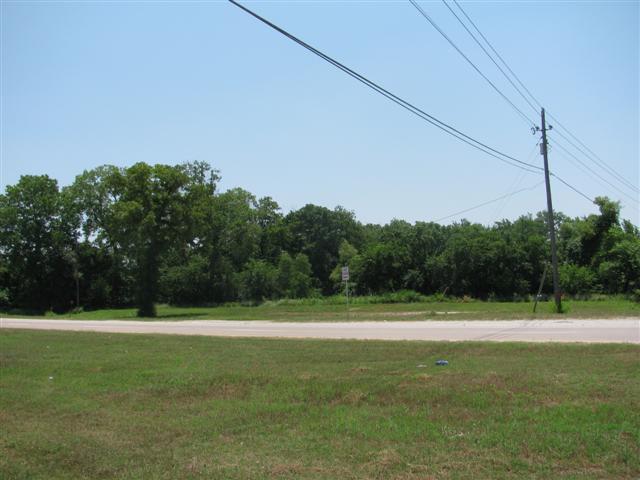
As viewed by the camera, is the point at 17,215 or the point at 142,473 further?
the point at 17,215

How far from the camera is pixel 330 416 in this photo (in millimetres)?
8312

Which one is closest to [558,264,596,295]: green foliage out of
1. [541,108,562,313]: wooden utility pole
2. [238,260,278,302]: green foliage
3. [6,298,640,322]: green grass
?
[6,298,640,322]: green grass

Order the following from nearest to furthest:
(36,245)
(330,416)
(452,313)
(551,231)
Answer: (330,416)
(551,231)
(452,313)
(36,245)

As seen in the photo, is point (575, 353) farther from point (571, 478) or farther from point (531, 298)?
point (531, 298)

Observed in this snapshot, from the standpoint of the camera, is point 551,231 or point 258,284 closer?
point 551,231

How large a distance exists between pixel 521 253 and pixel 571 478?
58.7 meters

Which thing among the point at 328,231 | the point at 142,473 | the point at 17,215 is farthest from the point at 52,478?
the point at 328,231

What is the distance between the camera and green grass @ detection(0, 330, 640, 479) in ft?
20.6

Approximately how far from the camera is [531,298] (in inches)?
2254

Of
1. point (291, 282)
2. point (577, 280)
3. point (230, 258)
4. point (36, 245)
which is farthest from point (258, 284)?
point (577, 280)

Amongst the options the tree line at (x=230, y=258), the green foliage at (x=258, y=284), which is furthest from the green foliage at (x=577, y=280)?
the green foliage at (x=258, y=284)

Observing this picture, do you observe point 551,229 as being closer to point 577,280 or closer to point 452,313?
point 452,313

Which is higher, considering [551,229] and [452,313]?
[551,229]

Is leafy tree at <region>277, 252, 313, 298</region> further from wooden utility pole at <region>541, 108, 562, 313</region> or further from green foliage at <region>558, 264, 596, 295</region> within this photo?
wooden utility pole at <region>541, 108, 562, 313</region>
